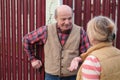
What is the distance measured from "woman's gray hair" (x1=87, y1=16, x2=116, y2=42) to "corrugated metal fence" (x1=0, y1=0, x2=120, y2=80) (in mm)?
1622

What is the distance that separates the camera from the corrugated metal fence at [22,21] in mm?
4693

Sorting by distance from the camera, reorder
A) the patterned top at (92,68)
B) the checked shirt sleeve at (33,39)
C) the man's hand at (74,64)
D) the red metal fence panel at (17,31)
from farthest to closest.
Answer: the red metal fence panel at (17,31)
the checked shirt sleeve at (33,39)
the man's hand at (74,64)
the patterned top at (92,68)

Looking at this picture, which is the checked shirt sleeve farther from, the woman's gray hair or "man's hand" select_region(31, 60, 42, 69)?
the woman's gray hair

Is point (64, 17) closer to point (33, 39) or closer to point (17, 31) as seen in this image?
point (33, 39)

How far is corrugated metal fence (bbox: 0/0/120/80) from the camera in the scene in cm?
469

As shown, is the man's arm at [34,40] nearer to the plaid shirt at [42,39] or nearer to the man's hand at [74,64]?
the plaid shirt at [42,39]

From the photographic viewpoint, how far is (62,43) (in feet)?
14.0

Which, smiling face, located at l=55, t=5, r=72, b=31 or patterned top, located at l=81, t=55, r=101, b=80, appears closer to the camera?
patterned top, located at l=81, t=55, r=101, b=80

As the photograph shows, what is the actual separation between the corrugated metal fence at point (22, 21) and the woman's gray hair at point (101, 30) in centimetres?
162

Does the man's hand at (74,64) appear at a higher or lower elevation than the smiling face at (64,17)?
lower

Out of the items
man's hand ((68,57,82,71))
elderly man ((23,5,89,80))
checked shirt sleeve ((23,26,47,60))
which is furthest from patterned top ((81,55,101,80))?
checked shirt sleeve ((23,26,47,60))

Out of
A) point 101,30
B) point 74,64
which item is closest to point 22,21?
point 74,64

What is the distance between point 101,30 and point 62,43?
4.52ft

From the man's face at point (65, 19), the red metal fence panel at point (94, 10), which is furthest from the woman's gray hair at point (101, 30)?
the red metal fence panel at point (94, 10)
